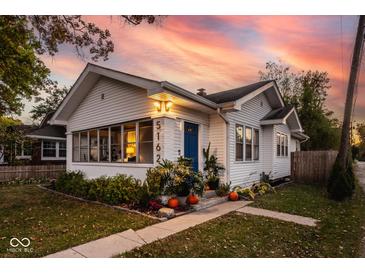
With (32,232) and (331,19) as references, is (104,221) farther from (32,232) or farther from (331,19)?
(331,19)

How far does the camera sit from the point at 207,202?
692 centimetres

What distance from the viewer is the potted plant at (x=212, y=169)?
326 inches

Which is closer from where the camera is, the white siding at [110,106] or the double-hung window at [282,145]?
the white siding at [110,106]

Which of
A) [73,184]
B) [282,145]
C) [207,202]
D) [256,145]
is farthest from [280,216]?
[282,145]

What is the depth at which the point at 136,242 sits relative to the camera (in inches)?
163

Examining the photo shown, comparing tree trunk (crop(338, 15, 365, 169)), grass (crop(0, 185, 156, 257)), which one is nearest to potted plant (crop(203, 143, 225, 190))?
grass (crop(0, 185, 156, 257))

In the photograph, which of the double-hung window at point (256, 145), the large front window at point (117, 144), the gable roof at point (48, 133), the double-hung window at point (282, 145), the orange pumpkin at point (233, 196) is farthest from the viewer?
the gable roof at point (48, 133)

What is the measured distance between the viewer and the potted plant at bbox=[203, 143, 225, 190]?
27.2 feet

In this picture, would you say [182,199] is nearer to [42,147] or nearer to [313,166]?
[313,166]

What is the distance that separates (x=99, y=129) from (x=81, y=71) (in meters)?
2.16

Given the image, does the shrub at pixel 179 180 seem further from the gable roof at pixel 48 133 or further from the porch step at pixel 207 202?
the gable roof at pixel 48 133

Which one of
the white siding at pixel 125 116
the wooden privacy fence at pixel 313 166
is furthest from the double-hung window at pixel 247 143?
the wooden privacy fence at pixel 313 166

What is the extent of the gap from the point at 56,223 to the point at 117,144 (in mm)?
3721
